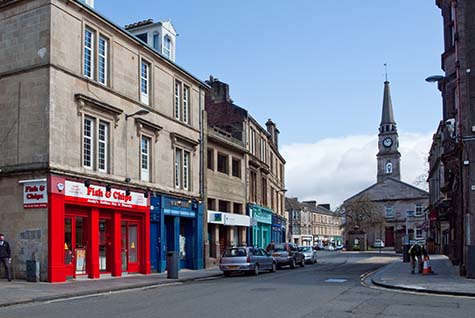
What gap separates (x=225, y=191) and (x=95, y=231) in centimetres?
1548

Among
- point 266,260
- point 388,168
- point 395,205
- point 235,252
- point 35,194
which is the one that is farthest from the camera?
point 388,168

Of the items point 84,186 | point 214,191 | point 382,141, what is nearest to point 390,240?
point 382,141

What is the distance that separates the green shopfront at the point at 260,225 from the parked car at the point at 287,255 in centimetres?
618

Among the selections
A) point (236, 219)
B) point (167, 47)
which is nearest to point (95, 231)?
point (167, 47)

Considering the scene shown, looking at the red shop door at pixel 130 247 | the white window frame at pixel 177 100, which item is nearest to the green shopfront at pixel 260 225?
the white window frame at pixel 177 100

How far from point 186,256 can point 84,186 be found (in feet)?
38.4

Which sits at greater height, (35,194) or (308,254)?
(35,194)

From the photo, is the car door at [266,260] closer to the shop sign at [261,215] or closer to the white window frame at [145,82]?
the white window frame at [145,82]

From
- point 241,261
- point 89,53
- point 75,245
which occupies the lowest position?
point 241,261

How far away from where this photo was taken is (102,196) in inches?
974

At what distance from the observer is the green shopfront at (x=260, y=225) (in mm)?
44547

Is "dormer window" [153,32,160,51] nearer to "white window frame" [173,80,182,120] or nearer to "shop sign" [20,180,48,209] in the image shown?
"white window frame" [173,80,182,120]

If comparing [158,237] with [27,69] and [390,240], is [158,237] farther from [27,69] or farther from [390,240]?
[390,240]

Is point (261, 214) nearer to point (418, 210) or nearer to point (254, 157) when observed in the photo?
point (254, 157)
